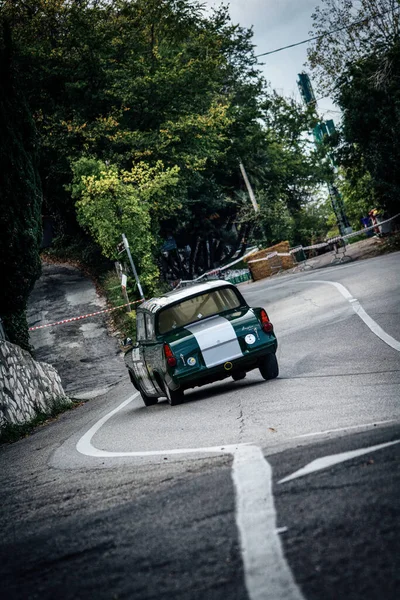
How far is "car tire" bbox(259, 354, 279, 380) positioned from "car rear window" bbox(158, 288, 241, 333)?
3.43ft

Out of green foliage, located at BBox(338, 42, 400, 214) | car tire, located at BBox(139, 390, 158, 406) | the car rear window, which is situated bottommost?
car tire, located at BBox(139, 390, 158, 406)

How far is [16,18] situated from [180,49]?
9.26 metres

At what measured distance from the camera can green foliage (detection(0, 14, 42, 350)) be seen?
21.1 metres

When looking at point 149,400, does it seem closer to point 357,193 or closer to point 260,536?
point 260,536

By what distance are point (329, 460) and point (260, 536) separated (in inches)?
57.3

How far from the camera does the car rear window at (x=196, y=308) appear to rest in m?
12.7

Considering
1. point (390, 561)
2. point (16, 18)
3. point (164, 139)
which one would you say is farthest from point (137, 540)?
point (16, 18)

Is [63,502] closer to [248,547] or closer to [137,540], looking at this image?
[137,540]

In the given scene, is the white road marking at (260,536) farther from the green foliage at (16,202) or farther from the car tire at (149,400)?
the green foliage at (16,202)

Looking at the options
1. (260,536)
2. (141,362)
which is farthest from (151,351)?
(260,536)

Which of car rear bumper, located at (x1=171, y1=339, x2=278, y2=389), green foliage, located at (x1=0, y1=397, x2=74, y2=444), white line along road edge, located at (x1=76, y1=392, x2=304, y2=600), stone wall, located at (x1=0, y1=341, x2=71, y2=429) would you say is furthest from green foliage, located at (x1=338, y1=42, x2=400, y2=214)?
white line along road edge, located at (x1=76, y1=392, x2=304, y2=600)

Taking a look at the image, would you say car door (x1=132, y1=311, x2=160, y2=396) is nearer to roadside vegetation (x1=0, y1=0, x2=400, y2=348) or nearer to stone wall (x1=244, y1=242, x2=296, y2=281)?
roadside vegetation (x1=0, y1=0, x2=400, y2=348)

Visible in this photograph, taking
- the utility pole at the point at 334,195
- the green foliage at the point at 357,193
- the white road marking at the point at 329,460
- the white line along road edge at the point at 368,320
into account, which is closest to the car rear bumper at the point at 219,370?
the white line along road edge at the point at 368,320

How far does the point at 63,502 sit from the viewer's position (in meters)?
6.77
